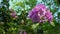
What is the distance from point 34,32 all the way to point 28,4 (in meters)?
0.69

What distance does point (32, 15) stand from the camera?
3.72 feet

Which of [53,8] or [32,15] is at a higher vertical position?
[32,15]

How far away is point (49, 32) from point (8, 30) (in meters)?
0.36

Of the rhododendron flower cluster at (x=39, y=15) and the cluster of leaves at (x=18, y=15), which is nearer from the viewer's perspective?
the rhododendron flower cluster at (x=39, y=15)

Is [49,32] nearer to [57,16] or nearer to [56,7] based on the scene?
[57,16]

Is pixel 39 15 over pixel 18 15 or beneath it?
over

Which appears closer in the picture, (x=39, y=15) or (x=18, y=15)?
(x=39, y=15)

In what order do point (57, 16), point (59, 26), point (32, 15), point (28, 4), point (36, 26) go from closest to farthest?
point (36, 26), point (32, 15), point (59, 26), point (57, 16), point (28, 4)

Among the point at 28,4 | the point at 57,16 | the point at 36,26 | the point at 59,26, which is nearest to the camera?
the point at 36,26

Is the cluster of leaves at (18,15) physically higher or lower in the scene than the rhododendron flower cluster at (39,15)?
lower

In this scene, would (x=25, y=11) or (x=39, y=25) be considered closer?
(x=39, y=25)

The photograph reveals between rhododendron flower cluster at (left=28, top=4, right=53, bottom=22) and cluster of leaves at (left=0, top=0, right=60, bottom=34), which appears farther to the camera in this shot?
cluster of leaves at (left=0, top=0, right=60, bottom=34)

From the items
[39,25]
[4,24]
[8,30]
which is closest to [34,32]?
[39,25]

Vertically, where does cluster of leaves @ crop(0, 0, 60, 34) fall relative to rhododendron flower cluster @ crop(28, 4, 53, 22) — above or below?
below
